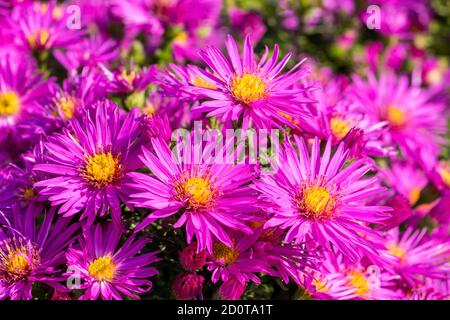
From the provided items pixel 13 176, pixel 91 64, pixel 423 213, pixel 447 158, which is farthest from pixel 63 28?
pixel 447 158

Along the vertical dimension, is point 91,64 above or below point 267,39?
below

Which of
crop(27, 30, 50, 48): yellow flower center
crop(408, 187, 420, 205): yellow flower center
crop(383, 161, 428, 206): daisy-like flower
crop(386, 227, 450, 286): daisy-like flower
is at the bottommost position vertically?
crop(386, 227, 450, 286): daisy-like flower

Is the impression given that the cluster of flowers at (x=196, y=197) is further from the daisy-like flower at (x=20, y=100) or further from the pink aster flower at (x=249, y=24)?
the pink aster flower at (x=249, y=24)

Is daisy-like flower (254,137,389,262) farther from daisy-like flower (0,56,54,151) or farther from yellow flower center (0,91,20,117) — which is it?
yellow flower center (0,91,20,117)

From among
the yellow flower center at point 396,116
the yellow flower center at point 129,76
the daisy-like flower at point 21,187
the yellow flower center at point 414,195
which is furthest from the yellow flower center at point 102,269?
the yellow flower center at point 396,116

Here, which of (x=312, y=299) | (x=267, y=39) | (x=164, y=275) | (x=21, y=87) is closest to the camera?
(x=312, y=299)

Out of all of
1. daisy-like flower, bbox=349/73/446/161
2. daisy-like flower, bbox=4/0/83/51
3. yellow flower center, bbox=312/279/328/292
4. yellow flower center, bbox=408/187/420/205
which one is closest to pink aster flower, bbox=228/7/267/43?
daisy-like flower, bbox=349/73/446/161
